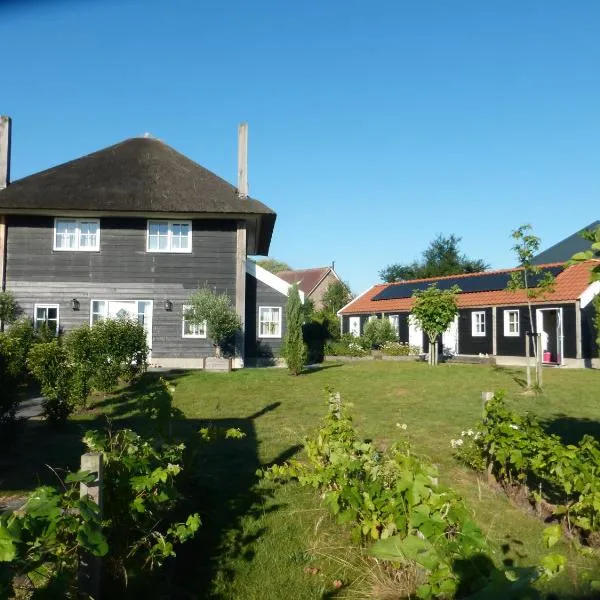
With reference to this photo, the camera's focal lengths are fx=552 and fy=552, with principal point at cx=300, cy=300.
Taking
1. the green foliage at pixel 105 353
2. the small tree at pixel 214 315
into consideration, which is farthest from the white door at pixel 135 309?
the green foliage at pixel 105 353

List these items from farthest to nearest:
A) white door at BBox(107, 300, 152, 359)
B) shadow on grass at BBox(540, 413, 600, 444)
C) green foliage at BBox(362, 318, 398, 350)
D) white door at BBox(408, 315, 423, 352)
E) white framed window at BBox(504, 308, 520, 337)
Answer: green foliage at BBox(362, 318, 398, 350), white door at BBox(408, 315, 423, 352), white framed window at BBox(504, 308, 520, 337), white door at BBox(107, 300, 152, 359), shadow on grass at BBox(540, 413, 600, 444)

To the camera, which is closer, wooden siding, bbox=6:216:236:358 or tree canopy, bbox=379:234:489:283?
wooden siding, bbox=6:216:236:358

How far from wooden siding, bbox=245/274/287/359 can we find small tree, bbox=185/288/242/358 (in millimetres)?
2138

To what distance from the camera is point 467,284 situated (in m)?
30.6

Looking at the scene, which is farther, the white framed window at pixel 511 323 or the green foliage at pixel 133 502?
the white framed window at pixel 511 323

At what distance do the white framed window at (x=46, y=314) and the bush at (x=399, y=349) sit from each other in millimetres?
16071

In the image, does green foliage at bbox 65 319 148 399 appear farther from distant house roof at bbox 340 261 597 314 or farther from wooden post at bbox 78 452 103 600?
distant house roof at bbox 340 261 597 314

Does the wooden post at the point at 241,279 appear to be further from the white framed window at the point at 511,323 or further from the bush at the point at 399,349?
the white framed window at the point at 511,323

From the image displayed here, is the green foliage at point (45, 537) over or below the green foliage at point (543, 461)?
over

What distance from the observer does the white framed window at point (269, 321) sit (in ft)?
75.3

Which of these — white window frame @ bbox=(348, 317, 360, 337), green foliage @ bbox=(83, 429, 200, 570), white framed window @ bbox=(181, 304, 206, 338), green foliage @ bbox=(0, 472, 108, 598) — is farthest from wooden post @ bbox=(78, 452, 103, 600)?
white window frame @ bbox=(348, 317, 360, 337)

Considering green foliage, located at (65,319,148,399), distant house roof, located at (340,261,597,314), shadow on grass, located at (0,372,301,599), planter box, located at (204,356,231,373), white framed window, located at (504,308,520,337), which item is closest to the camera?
shadow on grass, located at (0,372,301,599)

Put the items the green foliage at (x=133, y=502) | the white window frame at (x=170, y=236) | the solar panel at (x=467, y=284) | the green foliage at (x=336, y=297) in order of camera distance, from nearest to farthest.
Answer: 1. the green foliage at (x=133, y=502)
2. the white window frame at (x=170, y=236)
3. the solar panel at (x=467, y=284)
4. the green foliage at (x=336, y=297)

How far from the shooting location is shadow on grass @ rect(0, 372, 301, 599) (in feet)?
13.5
